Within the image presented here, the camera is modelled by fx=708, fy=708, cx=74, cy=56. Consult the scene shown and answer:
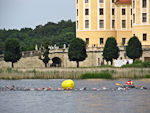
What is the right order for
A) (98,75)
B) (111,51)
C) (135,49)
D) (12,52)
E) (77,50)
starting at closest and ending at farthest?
(98,75) < (135,49) < (111,51) < (77,50) < (12,52)

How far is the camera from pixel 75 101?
59.7 m

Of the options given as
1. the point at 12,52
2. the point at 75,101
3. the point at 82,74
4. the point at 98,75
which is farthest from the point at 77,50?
the point at 75,101

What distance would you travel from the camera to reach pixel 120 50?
381 feet

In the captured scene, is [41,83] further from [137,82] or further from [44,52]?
[44,52]

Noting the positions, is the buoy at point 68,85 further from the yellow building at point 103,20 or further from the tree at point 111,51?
the yellow building at point 103,20

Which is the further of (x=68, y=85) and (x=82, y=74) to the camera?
(x=82, y=74)

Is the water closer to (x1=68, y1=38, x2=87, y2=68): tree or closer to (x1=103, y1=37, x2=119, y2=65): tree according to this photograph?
(x1=103, y1=37, x2=119, y2=65): tree

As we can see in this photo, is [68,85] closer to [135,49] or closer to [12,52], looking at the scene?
[135,49]

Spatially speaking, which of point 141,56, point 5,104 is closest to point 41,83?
point 5,104

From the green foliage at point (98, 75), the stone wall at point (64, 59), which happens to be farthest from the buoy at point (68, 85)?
the stone wall at point (64, 59)

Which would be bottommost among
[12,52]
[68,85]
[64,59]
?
[68,85]

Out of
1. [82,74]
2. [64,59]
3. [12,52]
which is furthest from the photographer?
[64,59]

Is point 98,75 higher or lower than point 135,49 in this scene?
lower

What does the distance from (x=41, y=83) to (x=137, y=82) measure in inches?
429
